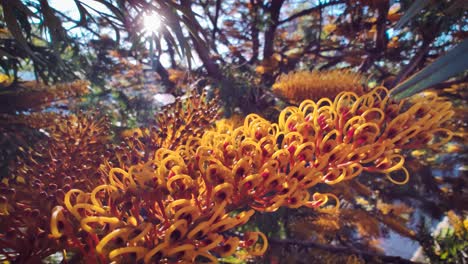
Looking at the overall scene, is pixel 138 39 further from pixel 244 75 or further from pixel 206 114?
pixel 244 75

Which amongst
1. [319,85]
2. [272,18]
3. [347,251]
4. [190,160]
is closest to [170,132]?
[190,160]

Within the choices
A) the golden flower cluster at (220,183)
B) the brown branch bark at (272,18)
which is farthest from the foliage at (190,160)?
the brown branch bark at (272,18)

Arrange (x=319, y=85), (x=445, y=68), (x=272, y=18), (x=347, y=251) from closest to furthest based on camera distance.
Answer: (x=445, y=68) < (x=319, y=85) < (x=347, y=251) < (x=272, y=18)

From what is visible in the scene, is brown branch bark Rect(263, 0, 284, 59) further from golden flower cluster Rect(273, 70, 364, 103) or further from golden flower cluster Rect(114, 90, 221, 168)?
golden flower cluster Rect(114, 90, 221, 168)

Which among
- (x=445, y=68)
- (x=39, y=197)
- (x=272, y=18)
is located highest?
(x=272, y=18)

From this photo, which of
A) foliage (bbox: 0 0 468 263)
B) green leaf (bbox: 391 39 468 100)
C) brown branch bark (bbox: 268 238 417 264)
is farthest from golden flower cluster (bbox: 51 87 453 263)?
brown branch bark (bbox: 268 238 417 264)

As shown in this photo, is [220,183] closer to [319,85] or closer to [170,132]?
[170,132]

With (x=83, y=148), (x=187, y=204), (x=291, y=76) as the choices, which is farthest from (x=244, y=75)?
(x=187, y=204)
